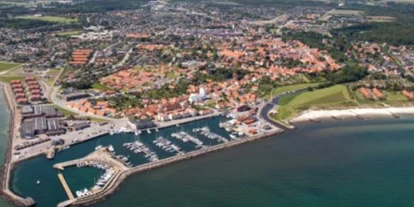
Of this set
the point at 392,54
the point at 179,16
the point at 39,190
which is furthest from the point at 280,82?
the point at 179,16

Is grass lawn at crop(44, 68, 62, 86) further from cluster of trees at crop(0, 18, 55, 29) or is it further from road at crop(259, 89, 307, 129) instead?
cluster of trees at crop(0, 18, 55, 29)

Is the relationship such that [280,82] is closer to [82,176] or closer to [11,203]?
[82,176]

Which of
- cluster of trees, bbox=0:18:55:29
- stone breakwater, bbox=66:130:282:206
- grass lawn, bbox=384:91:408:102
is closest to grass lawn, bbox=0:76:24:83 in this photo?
stone breakwater, bbox=66:130:282:206

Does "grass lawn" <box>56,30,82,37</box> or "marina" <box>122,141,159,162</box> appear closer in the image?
"marina" <box>122,141,159,162</box>

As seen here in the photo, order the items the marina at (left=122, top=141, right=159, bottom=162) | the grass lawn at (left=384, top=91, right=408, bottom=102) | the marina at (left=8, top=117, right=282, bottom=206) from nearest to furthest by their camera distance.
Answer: the marina at (left=8, top=117, right=282, bottom=206)
the marina at (left=122, top=141, right=159, bottom=162)
the grass lawn at (left=384, top=91, right=408, bottom=102)

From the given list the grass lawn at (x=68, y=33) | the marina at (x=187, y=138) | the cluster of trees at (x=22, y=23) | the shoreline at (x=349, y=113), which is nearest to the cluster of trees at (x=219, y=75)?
the shoreline at (x=349, y=113)

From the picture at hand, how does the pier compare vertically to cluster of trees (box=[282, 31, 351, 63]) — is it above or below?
below
